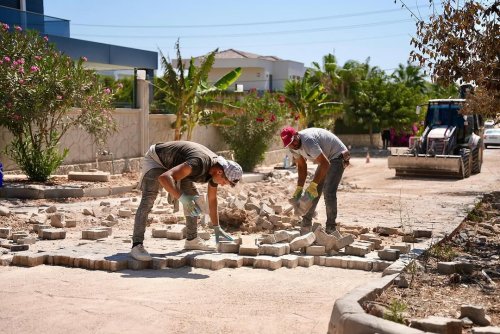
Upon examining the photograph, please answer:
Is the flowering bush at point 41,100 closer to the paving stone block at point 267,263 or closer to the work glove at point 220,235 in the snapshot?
the work glove at point 220,235

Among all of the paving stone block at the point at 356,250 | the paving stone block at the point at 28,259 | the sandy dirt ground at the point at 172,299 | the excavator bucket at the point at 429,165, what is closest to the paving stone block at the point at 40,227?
the paving stone block at the point at 28,259

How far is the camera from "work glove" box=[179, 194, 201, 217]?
7409 mm

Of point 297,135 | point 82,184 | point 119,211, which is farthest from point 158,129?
point 297,135

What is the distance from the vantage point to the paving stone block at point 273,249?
8.02 meters

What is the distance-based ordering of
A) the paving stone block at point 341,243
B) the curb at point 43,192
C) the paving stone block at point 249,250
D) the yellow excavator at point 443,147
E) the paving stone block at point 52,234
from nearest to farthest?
the paving stone block at point 249,250 → the paving stone block at point 341,243 → the paving stone block at point 52,234 → the curb at point 43,192 → the yellow excavator at point 443,147

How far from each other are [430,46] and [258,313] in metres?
4.89

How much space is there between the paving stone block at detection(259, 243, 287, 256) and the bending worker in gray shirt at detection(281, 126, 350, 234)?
3.18ft

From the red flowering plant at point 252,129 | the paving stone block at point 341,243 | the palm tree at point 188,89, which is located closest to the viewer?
the paving stone block at point 341,243

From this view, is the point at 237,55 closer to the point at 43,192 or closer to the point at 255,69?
the point at 255,69

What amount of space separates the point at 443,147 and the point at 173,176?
15.7 m

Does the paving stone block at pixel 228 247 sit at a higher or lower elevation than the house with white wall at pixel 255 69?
lower

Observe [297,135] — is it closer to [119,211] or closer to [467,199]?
[119,211]

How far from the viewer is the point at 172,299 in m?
6.12

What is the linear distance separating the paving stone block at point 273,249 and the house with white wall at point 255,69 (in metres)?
44.0
